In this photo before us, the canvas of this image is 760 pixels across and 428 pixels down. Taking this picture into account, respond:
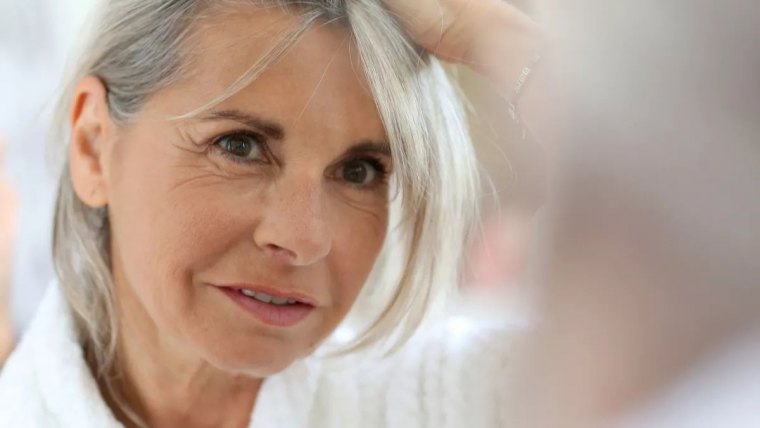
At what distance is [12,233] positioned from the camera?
1.67 feet

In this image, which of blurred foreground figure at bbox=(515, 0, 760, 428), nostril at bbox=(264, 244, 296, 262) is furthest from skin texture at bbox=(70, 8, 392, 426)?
blurred foreground figure at bbox=(515, 0, 760, 428)

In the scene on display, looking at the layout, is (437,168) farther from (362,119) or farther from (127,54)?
(127,54)

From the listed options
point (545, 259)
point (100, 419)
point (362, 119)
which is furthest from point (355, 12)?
point (100, 419)

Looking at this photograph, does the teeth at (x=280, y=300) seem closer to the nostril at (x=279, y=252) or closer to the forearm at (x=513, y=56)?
the nostril at (x=279, y=252)

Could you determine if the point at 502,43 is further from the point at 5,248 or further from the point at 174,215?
the point at 5,248

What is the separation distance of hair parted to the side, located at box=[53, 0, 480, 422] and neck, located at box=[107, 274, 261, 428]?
1 cm

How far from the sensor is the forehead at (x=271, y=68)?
1.42 feet

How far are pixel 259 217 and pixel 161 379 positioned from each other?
0.48 ft

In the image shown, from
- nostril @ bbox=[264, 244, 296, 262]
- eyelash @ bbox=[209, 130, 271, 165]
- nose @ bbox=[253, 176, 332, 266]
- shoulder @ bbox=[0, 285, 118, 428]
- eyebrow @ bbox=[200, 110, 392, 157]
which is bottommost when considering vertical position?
shoulder @ bbox=[0, 285, 118, 428]

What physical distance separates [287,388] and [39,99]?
0.24m

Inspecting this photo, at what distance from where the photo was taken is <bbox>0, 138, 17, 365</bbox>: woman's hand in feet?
1.64

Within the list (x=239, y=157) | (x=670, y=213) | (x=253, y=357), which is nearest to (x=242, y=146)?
(x=239, y=157)

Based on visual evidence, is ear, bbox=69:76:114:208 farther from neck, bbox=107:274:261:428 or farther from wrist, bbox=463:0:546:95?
wrist, bbox=463:0:546:95

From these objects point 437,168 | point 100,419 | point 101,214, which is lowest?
point 100,419
